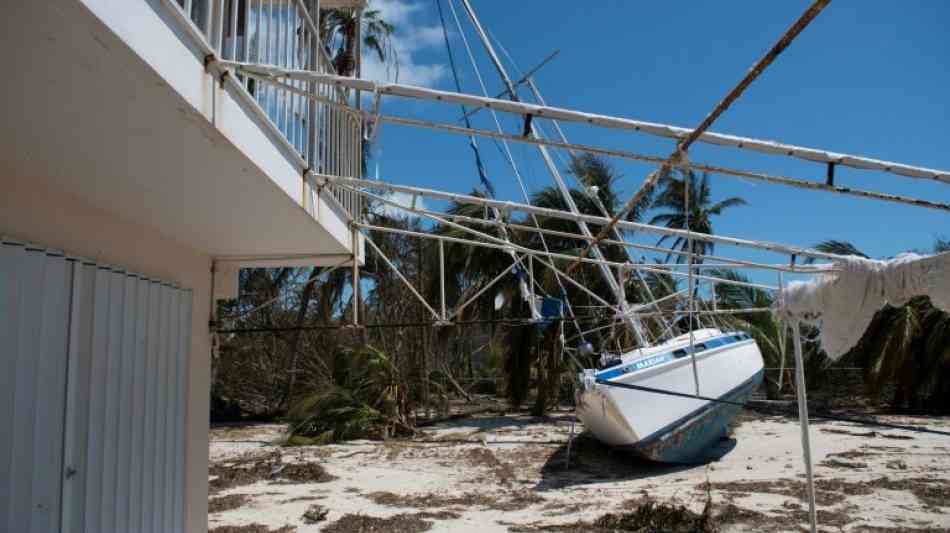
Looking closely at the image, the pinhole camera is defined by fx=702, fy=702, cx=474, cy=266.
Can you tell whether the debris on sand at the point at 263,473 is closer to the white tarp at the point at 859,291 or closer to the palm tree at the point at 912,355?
the white tarp at the point at 859,291

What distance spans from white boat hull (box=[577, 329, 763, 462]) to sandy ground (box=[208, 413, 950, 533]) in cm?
55

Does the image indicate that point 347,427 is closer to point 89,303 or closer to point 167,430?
point 167,430

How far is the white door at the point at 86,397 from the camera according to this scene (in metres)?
A: 3.32

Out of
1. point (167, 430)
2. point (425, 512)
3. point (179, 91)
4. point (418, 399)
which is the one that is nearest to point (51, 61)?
point (179, 91)

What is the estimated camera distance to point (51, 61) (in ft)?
7.37

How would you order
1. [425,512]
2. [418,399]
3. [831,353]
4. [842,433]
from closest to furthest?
[831,353]
[425,512]
[842,433]
[418,399]

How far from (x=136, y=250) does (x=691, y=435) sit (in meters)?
10.1

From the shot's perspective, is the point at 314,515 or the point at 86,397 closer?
the point at 86,397

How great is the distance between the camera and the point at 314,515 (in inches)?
338

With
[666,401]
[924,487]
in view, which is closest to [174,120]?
[666,401]

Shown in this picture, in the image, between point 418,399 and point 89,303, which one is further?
point 418,399

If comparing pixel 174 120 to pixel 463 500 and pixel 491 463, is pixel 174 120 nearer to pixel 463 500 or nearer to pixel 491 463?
pixel 463 500

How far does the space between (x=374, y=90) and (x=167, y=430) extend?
9.11 ft

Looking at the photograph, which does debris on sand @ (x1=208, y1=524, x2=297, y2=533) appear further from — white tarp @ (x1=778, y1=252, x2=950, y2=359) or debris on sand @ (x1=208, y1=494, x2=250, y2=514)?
white tarp @ (x1=778, y1=252, x2=950, y2=359)
